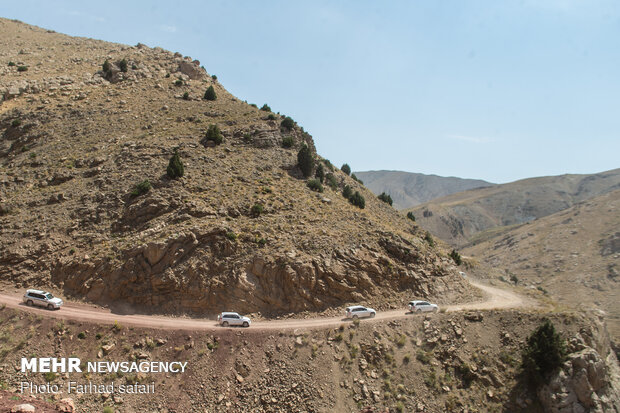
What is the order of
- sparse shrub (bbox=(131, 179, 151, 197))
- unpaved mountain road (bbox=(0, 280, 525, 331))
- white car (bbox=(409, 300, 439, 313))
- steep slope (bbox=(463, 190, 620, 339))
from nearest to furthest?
unpaved mountain road (bbox=(0, 280, 525, 331)) → white car (bbox=(409, 300, 439, 313)) → sparse shrub (bbox=(131, 179, 151, 197)) → steep slope (bbox=(463, 190, 620, 339))

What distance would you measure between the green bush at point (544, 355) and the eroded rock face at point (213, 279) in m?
12.0

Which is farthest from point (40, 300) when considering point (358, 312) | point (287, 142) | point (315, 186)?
point (287, 142)

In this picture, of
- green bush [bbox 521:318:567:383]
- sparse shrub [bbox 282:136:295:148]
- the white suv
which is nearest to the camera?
green bush [bbox 521:318:567:383]

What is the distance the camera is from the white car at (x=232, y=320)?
1062 inches

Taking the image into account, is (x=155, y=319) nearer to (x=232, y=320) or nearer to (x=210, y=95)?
(x=232, y=320)

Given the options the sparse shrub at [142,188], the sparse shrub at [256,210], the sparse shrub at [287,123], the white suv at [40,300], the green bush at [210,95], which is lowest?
the white suv at [40,300]

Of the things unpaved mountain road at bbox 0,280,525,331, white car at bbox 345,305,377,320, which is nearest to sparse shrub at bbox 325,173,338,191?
unpaved mountain road at bbox 0,280,525,331

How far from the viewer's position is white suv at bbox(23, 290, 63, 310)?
26.7 metres

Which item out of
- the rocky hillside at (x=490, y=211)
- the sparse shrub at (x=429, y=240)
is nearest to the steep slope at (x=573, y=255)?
the sparse shrub at (x=429, y=240)

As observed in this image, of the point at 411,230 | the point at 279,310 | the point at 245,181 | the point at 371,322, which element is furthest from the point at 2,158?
the point at 411,230

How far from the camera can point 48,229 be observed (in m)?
32.9

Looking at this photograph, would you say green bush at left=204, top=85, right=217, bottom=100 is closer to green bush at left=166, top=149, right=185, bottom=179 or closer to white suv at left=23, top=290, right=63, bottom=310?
green bush at left=166, top=149, right=185, bottom=179

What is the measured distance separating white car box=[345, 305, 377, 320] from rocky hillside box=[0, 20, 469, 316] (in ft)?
6.62

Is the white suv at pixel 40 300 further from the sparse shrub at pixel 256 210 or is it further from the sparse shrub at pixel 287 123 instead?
the sparse shrub at pixel 287 123
